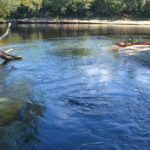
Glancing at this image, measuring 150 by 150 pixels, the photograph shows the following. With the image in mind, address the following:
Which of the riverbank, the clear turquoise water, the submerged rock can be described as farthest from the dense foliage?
the submerged rock

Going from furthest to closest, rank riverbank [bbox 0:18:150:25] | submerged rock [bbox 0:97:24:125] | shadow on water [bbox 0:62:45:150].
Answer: riverbank [bbox 0:18:150:25] < submerged rock [bbox 0:97:24:125] < shadow on water [bbox 0:62:45:150]

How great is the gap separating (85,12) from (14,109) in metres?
120

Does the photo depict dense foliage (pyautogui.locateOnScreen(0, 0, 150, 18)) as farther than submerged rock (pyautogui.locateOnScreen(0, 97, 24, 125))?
Yes

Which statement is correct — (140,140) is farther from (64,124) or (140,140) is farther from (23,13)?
(23,13)

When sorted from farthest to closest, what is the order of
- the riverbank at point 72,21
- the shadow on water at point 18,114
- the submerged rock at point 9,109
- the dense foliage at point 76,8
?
the dense foliage at point 76,8 < the riverbank at point 72,21 < the submerged rock at point 9,109 < the shadow on water at point 18,114

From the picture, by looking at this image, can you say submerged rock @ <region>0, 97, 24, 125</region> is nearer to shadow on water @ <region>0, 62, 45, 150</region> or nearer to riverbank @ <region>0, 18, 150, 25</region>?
shadow on water @ <region>0, 62, 45, 150</region>

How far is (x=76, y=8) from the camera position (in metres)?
118

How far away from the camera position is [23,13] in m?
127

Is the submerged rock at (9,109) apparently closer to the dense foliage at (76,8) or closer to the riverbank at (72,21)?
the riverbank at (72,21)

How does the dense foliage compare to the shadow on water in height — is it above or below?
above

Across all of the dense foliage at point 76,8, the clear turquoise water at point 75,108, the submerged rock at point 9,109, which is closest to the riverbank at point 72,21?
the dense foliage at point 76,8

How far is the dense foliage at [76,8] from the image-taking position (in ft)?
376

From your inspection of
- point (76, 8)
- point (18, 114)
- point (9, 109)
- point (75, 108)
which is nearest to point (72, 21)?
point (76, 8)

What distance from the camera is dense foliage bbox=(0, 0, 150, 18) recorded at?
11456 centimetres
